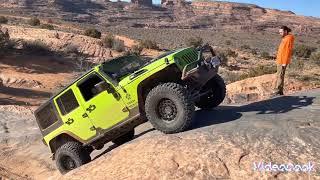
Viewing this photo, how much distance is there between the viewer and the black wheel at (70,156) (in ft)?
34.1

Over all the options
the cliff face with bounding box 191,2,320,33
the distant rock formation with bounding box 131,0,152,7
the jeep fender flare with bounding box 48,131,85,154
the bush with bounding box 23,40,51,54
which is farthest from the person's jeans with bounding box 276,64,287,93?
the distant rock formation with bounding box 131,0,152,7

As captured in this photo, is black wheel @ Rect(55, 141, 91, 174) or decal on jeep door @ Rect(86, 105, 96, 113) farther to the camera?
black wheel @ Rect(55, 141, 91, 174)

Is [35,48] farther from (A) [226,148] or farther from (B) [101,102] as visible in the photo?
(A) [226,148]

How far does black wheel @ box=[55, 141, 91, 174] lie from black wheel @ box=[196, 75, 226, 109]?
2683 mm

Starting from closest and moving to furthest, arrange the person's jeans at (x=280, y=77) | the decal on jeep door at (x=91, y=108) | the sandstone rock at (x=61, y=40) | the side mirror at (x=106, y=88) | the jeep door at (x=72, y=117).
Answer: the side mirror at (x=106, y=88), the decal on jeep door at (x=91, y=108), the jeep door at (x=72, y=117), the person's jeans at (x=280, y=77), the sandstone rock at (x=61, y=40)

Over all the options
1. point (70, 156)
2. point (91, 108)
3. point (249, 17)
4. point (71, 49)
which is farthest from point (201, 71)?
point (249, 17)

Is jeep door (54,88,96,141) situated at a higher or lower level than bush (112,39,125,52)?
higher

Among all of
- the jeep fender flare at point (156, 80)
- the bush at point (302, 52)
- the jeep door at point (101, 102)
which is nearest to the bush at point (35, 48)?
A: the bush at point (302, 52)

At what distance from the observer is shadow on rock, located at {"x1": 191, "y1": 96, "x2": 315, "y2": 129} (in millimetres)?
9656

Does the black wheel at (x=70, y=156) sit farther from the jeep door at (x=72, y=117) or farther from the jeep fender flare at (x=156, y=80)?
the jeep fender flare at (x=156, y=80)

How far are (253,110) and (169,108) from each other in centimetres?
227

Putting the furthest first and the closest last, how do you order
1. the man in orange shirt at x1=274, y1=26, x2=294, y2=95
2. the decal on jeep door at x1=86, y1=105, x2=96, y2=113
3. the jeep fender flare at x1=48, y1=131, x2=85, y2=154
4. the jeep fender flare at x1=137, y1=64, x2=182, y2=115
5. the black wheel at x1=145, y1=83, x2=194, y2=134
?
the man in orange shirt at x1=274, y1=26, x2=294, y2=95, the jeep fender flare at x1=48, y1=131, x2=85, y2=154, the decal on jeep door at x1=86, y1=105, x2=96, y2=113, the jeep fender flare at x1=137, y1=64, x2=182, y2=115, the black wheel at x1=145, y1=83, x2=194, y2=134

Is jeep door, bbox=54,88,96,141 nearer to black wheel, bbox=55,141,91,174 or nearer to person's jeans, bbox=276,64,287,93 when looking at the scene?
black wheel, bbox=55,141,91,174

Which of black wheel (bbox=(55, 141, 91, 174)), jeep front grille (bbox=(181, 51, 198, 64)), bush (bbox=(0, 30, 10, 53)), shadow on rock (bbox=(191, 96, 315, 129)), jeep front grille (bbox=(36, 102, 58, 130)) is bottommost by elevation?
bush (bbox=(0, 30, 10, 53))
